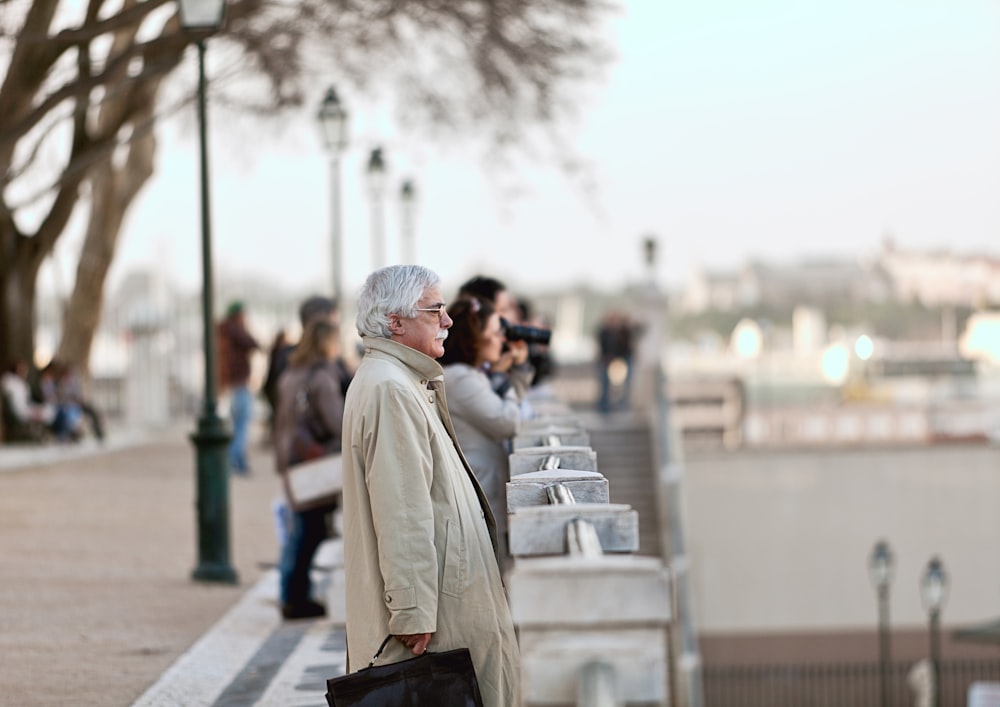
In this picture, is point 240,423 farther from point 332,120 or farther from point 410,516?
point 410,516

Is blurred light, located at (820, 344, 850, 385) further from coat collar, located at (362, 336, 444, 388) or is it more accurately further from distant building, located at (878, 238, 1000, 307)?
coat collar, located at (362, 336, 444, 388)

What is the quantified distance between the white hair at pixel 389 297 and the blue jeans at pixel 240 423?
49.2ft

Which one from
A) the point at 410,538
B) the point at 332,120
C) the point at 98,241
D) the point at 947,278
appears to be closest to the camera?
the point at 410,538

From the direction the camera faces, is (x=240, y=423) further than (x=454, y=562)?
Yes

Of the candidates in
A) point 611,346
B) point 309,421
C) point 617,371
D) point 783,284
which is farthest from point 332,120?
point 783,284

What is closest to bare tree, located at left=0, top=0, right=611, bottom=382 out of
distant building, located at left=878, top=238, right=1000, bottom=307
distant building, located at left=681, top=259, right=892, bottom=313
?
distant building, located at left=878, top=238, right=1000, bottom=307

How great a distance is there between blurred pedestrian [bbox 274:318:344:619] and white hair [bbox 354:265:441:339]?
468cm

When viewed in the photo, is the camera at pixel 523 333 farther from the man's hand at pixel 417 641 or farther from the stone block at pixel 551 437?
the man's hand at pixel 417 641

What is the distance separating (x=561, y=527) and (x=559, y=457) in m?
1.51

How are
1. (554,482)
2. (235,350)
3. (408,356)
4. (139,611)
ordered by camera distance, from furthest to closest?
1. (235,350)
2. (139,611)
3. (554,482)
4. (408,356)

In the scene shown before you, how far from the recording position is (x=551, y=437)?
22.3 feet

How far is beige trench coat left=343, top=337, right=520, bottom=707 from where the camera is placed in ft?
15.0

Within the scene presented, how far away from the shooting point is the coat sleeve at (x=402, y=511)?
14.9 feet

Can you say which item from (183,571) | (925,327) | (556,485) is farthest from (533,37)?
(925,327)
